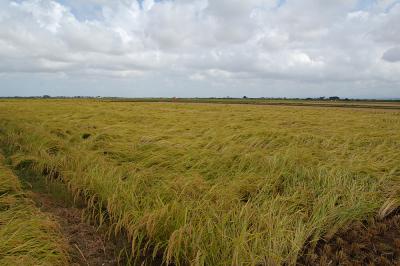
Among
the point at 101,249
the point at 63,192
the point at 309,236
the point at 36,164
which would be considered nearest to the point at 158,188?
the point at 101,249

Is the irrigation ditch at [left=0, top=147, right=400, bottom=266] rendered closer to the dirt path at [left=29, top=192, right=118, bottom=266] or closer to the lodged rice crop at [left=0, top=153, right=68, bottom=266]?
the dirt path at [left=29, top=192, right=118, bottom=266]

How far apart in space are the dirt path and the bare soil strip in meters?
1.71

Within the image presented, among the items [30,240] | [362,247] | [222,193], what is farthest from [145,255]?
[362,247]

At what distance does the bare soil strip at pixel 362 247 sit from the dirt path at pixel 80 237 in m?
1.71

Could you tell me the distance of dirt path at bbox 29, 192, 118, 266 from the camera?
2.32m

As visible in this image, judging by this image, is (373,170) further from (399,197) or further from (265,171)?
(265,171)

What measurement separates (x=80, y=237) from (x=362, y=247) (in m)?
2.67

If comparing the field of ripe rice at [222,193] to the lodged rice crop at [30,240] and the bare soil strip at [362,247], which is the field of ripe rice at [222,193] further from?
the lodged rice crop at [30,240]

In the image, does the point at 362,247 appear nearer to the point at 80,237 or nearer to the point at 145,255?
the point at 145,255

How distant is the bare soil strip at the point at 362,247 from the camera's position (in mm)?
2283

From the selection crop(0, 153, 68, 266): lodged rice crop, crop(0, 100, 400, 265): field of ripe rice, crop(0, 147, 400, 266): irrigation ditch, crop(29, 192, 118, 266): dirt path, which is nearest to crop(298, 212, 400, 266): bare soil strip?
crop(0, 147, 400, 266): irrigation ditch

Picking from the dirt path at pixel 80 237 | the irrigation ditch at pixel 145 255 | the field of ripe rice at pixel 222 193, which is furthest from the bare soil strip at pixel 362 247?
the dirt path at pixel 80 237

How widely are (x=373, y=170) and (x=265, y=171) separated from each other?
5.71 ft

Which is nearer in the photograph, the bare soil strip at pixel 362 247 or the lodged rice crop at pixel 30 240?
the lodged rice crop at pixel 30 240
